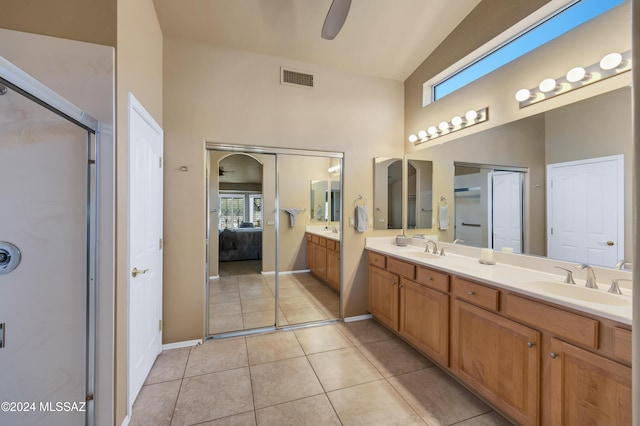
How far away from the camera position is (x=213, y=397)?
185 centimetres

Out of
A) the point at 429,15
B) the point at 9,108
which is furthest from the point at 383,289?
the point at 9,108

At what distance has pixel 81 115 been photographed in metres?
1.26

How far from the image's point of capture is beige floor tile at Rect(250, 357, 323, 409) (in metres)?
1.86

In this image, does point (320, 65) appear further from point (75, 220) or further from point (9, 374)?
point (9, 374)

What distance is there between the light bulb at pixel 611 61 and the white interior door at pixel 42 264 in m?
3.15

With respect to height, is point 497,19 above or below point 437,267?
above

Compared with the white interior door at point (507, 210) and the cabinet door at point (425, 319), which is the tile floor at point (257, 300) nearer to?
the cabinet door at point (425, 319)

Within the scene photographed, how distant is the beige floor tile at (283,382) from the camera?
6.09ft

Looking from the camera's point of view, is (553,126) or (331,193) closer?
(553,126)

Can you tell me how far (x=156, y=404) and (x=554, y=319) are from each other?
2579mm

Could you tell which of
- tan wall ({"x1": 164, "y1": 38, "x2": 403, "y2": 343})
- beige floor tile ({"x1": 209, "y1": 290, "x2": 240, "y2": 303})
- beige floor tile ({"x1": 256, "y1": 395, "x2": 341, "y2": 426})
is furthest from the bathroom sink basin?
beige floor tile ({"x1": 209, "y1": 290, "x2": 240, "y2": 303})

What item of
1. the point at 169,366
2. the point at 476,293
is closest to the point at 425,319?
the point at 476,293

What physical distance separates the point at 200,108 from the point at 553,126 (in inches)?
122

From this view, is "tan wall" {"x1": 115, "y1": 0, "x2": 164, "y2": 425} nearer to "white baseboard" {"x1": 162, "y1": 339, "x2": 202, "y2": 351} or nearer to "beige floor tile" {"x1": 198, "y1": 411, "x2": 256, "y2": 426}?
"beige floor tile" {"x1": 198, "y1": 411, "x2": 256, "y2": 426}
